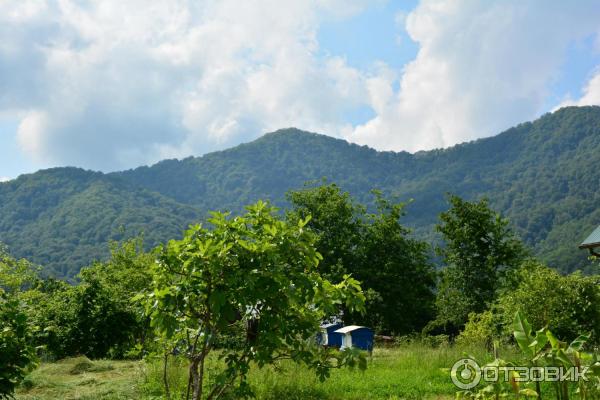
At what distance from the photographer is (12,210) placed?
19750cm

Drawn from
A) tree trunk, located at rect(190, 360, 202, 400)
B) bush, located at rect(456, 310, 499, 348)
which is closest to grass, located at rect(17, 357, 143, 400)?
tree trunk, located at rect(190, 360, 202, 400)

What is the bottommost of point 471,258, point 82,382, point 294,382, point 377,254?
point 82,382

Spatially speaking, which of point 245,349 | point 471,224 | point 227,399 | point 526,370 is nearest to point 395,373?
point 227,399

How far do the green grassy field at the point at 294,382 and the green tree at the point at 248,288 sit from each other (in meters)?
4.75

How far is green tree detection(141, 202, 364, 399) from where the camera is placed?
466 centimetres

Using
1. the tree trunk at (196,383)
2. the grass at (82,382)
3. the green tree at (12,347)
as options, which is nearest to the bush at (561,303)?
the grass at (82,382)

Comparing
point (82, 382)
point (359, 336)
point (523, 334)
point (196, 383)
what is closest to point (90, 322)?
point (82, 382)

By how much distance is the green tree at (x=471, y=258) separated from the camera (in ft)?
95.3

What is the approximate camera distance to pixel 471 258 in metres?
29.8

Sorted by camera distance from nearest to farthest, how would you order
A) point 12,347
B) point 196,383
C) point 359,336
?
point 196,383
point 12,347
point 359,336

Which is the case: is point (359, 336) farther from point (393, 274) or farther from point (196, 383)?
point (393, 274)

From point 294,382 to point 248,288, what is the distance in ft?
21.3

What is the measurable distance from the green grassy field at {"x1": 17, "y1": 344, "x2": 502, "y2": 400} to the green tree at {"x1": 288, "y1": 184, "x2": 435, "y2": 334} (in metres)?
18.7

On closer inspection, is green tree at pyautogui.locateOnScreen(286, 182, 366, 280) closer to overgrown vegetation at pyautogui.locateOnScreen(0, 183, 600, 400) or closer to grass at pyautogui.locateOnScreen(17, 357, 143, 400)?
overgrown vegetation at pyautogui.locateOnScreen(0, 183, 600, 400)
